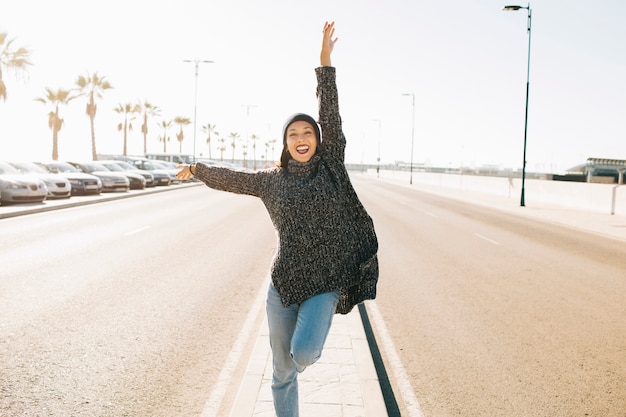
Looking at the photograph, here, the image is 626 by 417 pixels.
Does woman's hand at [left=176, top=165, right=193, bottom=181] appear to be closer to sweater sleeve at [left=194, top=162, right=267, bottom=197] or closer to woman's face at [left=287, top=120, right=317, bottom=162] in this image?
sweater sleeve at [left=194, top=162, right=267, bottom=197]

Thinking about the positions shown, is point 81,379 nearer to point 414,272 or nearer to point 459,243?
point 414,272

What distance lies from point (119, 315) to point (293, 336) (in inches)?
167

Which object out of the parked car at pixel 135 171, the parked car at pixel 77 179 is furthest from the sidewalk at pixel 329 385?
the parked car at pixel 135 171

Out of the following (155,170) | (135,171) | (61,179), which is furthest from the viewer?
(155,170)

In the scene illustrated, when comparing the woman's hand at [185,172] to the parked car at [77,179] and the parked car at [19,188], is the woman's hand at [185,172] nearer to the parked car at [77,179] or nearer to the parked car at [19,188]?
the parked car at [19,188]

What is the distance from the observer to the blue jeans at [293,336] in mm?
2713

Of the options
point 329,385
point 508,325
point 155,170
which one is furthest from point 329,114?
point 155,170

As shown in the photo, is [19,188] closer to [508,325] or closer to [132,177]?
[132,177]

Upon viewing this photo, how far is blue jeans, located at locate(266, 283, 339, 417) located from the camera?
271 cm

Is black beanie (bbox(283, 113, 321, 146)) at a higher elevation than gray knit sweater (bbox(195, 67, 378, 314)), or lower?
higher

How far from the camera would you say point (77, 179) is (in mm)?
23656

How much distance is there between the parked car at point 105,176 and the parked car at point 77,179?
185cm

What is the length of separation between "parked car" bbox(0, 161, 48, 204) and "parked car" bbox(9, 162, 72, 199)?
1.12 metres

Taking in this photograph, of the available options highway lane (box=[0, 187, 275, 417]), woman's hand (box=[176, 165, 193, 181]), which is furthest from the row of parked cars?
woman's hand (box=[176, 165, 193, 181])
